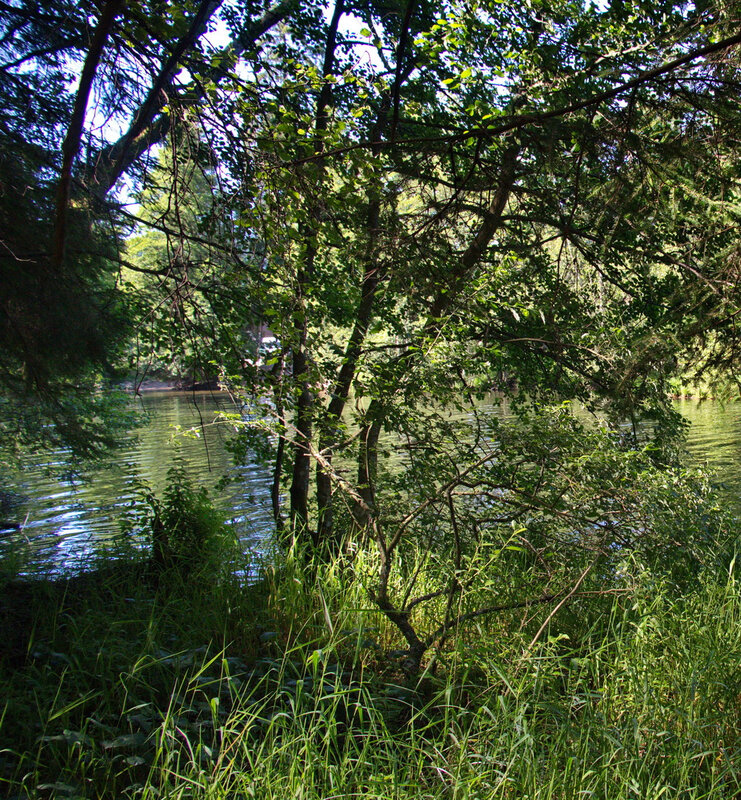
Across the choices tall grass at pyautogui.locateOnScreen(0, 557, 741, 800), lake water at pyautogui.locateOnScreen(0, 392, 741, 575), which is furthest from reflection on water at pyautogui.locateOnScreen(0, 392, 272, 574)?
tall grass at pyautogui.locateOnScreen(0, 557, 741, 800)

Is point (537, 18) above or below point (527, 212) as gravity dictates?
above

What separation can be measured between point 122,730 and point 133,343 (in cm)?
486

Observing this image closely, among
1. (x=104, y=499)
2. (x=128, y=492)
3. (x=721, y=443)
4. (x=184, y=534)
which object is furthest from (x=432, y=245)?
(x=721, y=443)

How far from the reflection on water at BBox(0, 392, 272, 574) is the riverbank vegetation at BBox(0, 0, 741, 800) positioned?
5.54 feet

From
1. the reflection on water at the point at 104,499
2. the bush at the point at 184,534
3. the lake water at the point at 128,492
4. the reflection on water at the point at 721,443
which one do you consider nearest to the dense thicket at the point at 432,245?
the bush at the point at 184,534

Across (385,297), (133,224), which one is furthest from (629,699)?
(133,224)

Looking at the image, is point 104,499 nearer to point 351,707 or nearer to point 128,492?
point 128,492

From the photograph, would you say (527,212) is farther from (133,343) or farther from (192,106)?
(133,343)

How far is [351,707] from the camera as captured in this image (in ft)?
11.0

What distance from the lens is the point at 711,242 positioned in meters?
5.14

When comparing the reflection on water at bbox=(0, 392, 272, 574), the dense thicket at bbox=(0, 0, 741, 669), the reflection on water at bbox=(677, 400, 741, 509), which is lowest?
the reflection on water at bbox=(0, 392, 272, 574)

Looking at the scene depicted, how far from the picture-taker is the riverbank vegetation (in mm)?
2639

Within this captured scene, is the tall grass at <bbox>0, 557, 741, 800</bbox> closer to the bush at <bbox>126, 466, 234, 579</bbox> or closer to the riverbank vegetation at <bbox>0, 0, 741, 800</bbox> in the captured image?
the riverbank vegetation at <bbox>0, 0, 741, 800</bbox>

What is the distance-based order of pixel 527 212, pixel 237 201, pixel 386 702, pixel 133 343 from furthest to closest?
pixel 133 343 → pixel 527 212 → pixel 237 201 → pixel 386 702
